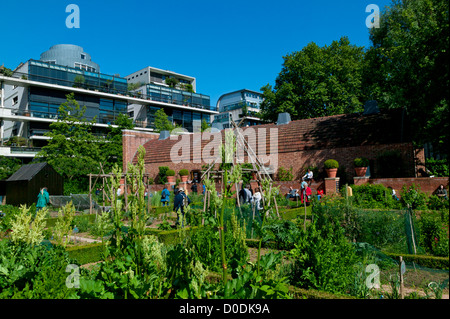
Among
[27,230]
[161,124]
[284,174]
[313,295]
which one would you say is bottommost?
[313,295]

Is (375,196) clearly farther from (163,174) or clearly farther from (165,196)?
(163,174)

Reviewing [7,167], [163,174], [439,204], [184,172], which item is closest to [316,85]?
[184,172]

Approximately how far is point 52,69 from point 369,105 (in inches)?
1290

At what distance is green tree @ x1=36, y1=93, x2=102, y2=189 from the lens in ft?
81.9

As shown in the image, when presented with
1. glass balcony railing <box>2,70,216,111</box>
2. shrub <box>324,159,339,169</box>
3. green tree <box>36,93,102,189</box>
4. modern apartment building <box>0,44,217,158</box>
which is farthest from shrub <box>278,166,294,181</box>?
glass balcony railing <box>2,70,216,111</box>

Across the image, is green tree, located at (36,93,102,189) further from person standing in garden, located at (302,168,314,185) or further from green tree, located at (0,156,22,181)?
person standing in garden, located at (302,168,314,185)

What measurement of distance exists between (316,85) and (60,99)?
28.1 metres

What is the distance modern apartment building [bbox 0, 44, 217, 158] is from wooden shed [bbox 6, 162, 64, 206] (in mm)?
14650

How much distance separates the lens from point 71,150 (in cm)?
2627

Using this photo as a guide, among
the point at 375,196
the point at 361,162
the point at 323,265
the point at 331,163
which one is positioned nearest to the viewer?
the point at 323,265

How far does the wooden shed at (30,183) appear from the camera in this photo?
643 inches

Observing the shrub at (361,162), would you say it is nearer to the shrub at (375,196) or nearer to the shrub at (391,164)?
the shrub at (391,164)

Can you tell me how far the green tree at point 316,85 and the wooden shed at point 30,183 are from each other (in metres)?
19.3
